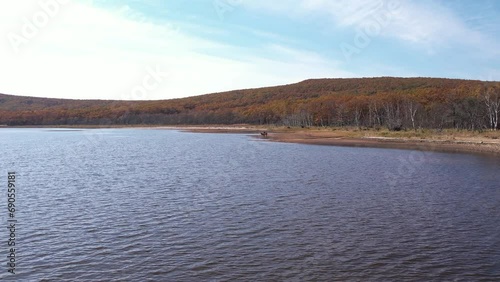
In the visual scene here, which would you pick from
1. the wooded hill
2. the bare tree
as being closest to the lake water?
the bare tree

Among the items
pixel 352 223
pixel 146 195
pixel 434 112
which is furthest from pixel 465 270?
pixel 434 112

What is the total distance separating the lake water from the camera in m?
11.1

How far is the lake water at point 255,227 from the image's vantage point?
11.1 meters

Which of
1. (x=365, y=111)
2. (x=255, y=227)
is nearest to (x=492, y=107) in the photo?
(x=365, y=111)

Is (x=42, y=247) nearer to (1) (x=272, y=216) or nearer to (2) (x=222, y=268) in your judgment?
(2) (x=222, y=268)

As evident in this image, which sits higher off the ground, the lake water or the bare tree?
the bare tree

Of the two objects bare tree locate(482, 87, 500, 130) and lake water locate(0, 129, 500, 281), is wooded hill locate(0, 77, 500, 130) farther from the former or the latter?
lake water locate(0, 129, 500, 281)

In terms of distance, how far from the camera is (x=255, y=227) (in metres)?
15.2

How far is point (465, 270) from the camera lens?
36.4ft

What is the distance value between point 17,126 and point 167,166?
181m

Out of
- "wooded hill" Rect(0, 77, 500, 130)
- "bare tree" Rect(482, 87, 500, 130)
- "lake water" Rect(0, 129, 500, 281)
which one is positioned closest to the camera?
"lake water" Rect(0, 129, 500, 281)

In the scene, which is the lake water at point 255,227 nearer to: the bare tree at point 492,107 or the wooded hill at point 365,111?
the bare tree at point 492,107

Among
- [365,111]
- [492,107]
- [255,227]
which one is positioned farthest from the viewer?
[365,111]

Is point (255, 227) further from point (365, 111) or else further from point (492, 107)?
point (365, 111)
